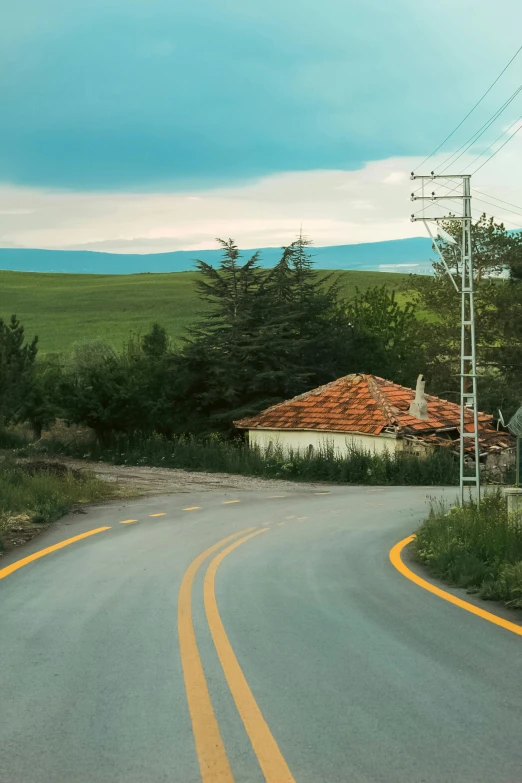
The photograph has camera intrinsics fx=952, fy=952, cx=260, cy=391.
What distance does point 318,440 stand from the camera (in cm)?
4400

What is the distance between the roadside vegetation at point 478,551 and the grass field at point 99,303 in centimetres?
7267

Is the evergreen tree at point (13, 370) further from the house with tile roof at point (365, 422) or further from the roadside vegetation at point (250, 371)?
the house with tile roof at point (365, 422)

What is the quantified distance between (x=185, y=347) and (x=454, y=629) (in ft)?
138

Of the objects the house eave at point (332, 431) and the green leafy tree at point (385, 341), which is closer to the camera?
the house eave at point (332, 431)

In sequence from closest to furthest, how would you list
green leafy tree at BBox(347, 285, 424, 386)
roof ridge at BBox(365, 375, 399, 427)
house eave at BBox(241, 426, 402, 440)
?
house eave at BBox(241, 426, 402, 440)
roof ridge at BBox(365, 375, 399, 427)
green leafy tree at BBox(347, 285, 424, 386)

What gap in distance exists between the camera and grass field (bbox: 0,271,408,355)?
104 meters

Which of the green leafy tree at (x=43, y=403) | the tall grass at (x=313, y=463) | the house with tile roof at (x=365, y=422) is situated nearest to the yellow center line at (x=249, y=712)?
the tall grass at (x=313, y=463)

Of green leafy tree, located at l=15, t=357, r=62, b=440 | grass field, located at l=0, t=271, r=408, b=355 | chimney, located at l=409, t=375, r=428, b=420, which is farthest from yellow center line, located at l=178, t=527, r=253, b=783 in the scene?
grass field, located at l=0, t=271, r=408, b=355

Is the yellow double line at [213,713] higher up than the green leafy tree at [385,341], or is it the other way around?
the green leafy tree at [385,341]

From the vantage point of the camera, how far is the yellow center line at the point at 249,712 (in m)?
4.66

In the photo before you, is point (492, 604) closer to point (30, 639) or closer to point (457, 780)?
point (30, 639)

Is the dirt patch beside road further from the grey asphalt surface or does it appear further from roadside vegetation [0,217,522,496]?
the grey asphalt surface

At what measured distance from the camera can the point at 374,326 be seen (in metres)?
72.2

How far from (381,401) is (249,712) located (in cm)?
3951
